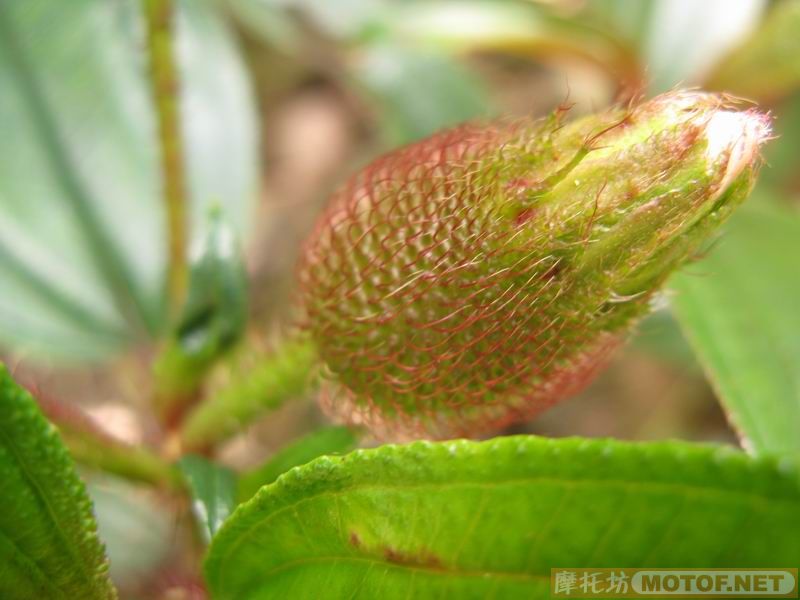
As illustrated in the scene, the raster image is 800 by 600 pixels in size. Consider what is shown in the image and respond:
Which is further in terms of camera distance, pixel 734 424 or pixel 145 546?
pixel 145 546

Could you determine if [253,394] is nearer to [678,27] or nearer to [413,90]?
[413,90]

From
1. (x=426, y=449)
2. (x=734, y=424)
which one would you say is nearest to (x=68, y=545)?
(x=426, y=449)

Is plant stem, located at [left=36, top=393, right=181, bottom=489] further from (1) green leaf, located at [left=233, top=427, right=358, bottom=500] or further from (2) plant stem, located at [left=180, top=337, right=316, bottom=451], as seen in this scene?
(1) green leaf, located at [left=233, top=427, right=358, bottom=500]

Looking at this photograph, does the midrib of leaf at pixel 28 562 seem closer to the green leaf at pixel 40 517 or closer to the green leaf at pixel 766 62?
the green leaf at pixel 40 517

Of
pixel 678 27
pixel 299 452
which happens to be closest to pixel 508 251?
pixel 299 452

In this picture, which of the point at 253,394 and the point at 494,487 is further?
the point at 253,394

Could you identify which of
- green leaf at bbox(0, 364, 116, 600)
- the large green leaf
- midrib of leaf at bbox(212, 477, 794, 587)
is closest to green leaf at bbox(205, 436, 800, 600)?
midrib of leaf at bbox(212, 477, 794, 587)

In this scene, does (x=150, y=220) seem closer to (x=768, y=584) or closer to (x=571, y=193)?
(x=571, y=193)
